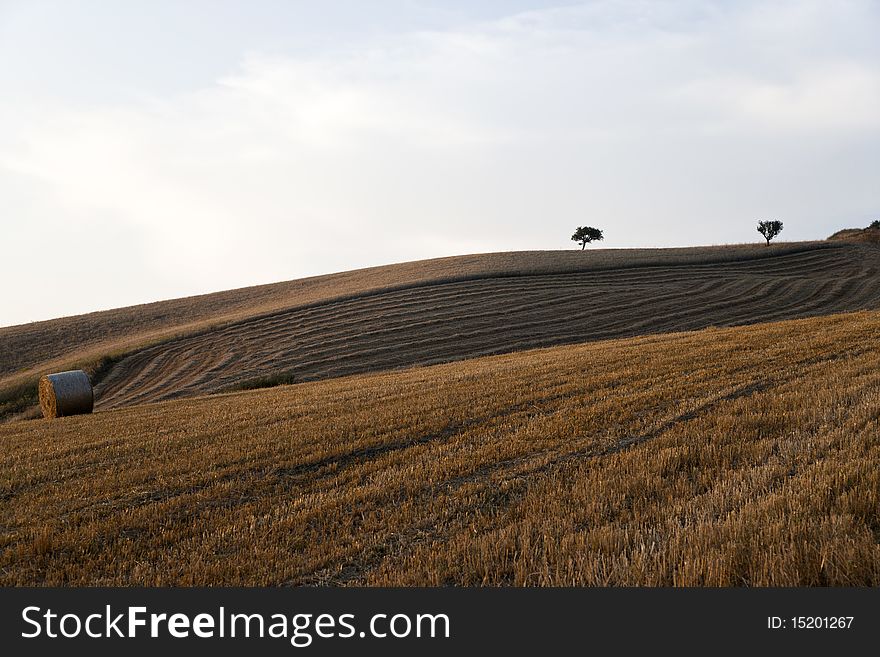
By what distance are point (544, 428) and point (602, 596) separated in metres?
6.77

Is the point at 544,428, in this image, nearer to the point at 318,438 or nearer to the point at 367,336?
the point at 318,438

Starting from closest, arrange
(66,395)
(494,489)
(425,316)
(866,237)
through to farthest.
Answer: (494,489) → (66,395) → (425,316) → (866,237)

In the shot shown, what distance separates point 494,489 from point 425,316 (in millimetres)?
34882

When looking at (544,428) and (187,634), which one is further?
(544,428)

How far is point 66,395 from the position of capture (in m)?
23.6

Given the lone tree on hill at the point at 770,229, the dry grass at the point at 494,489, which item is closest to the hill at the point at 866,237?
the lone tree on hill at the point at 770,229

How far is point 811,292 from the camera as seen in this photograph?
46438 mm

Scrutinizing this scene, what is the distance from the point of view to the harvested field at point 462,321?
113ft

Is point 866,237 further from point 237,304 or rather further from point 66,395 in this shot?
point 66,395

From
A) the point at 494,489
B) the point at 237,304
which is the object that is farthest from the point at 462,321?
the point at 494,489

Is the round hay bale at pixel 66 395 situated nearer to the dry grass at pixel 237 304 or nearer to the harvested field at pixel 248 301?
the dry grass at pixel 237 304

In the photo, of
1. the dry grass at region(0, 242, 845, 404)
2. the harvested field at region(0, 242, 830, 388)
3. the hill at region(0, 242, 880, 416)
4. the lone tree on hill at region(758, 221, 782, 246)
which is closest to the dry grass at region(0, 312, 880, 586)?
the hill at region(0, 242, 880, 416)

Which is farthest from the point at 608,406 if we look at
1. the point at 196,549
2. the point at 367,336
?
the point at 367,336

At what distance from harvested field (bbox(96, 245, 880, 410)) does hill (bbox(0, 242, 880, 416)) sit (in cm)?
13
